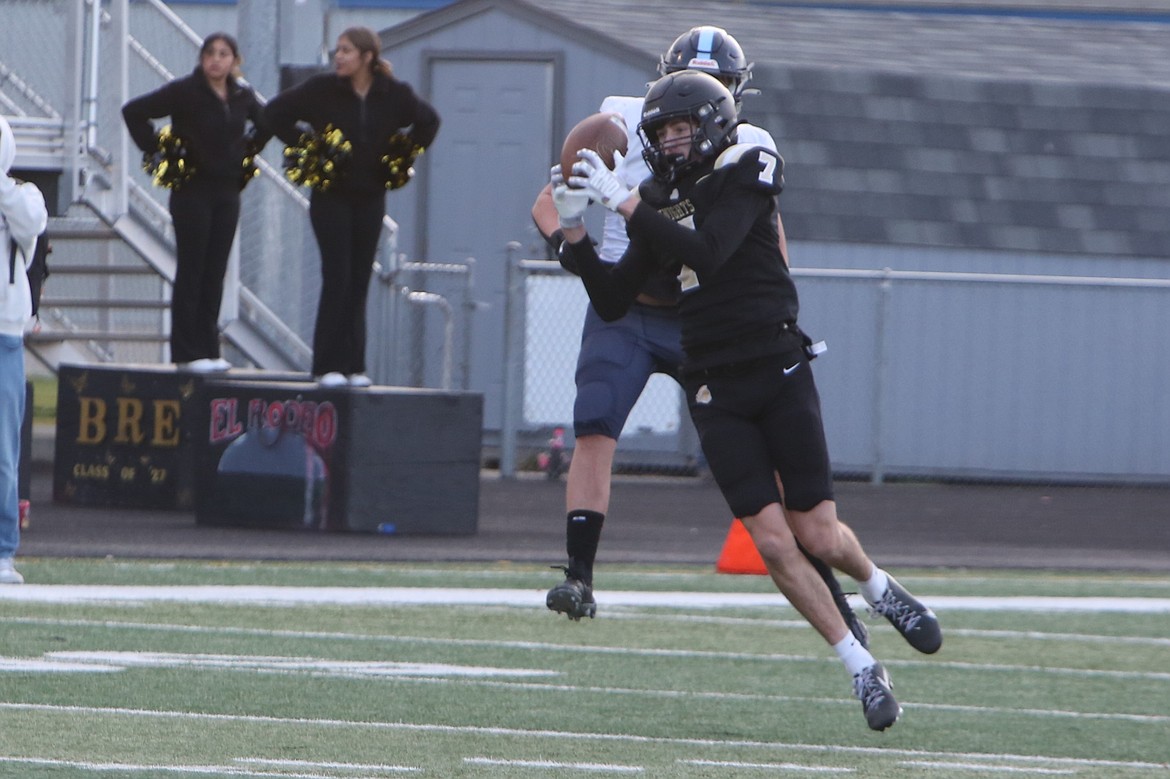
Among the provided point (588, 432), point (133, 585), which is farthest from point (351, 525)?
point (588, 432)

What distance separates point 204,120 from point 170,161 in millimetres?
337

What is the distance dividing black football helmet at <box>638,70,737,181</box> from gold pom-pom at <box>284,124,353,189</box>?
592 centimetres

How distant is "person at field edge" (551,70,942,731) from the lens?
22.2ft

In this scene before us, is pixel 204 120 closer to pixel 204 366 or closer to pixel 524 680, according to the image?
pixel 204 366

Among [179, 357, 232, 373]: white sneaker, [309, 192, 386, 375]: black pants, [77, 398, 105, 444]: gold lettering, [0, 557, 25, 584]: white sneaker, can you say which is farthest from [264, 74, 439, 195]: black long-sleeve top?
[0, 557, 25, 584]: white sneaker

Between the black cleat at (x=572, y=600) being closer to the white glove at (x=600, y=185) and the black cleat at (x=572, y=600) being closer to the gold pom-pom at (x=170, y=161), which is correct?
the white glove at (x=600, y=185)

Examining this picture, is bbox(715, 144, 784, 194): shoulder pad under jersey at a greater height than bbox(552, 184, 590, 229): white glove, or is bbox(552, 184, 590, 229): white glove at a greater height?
bbox(715, 144, 784, 194): shoulder pad under jersey

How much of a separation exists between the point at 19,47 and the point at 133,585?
574 cm

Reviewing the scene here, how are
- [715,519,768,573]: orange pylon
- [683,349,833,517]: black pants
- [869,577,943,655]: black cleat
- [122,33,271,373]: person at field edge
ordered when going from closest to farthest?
[683,349,833,517]: black pants
[869,577,943,655]: black cleat
[715,519,768,573]: orange pylon
[122,33,271,373]: person at field edge

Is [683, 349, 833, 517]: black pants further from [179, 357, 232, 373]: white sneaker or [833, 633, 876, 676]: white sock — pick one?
[179, 357, 232, 373]: white sneaker

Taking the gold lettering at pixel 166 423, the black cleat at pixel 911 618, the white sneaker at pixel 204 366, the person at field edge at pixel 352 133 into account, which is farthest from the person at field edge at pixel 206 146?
the black cleat at pixel 911 618

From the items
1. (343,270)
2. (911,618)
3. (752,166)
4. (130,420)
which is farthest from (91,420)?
(752,166)

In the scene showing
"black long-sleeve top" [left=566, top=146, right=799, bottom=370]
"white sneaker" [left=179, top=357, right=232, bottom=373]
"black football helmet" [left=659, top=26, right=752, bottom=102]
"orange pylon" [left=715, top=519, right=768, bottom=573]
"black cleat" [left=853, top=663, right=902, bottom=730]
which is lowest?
"orange pylon" [left=715, top=519, right=768, bottom=573]

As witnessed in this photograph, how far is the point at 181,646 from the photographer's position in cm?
859
